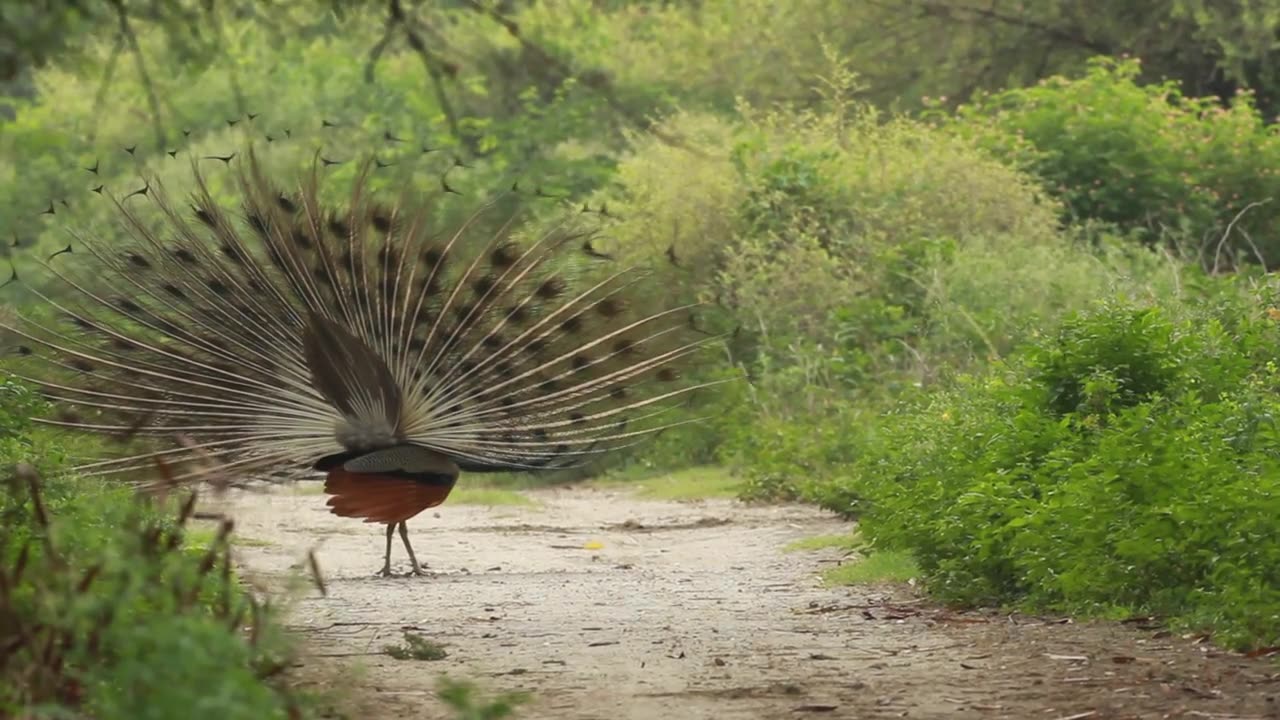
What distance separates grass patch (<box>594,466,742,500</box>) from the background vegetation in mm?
372

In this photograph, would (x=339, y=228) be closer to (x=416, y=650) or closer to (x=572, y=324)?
(x=572, y=324)

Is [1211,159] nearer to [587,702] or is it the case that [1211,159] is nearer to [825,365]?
[825,365]

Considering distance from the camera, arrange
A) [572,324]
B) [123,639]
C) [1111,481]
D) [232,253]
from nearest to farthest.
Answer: [123,639] < [1111,481] < [232,253] < [572,324]

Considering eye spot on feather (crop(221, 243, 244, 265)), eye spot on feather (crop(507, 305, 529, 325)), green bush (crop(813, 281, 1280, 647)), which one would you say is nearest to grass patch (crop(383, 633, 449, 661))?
green bush (crop(813, 281, 1280, 647))

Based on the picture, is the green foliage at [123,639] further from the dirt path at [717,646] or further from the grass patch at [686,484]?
the grass patch at [686,484]

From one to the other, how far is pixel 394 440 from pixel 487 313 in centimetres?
101

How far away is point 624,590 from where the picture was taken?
11328mm

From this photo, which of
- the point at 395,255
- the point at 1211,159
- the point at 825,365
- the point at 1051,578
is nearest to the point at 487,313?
the point at 395,255

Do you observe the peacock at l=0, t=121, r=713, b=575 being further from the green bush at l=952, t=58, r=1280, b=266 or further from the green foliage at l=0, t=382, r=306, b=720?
the green bush at l=952, t=58, r=1280, b=266

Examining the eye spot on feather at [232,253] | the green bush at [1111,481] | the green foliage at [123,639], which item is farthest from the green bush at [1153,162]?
the green foliage at [123,639]

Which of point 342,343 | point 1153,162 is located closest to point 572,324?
point 342,343

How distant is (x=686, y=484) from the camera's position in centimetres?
2055

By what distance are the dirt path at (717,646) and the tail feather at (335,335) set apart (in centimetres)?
94

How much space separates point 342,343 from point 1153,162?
1615cm
